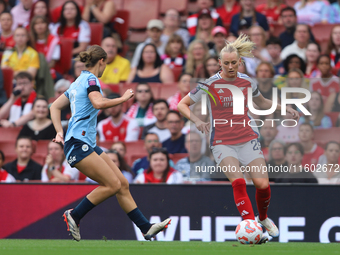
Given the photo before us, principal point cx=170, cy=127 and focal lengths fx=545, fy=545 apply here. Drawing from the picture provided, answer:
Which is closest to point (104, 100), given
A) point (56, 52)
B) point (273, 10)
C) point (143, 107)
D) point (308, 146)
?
point (308, 146)

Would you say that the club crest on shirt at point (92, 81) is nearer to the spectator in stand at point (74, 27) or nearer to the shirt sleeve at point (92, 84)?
the shirt sleeve at point (92, 84)

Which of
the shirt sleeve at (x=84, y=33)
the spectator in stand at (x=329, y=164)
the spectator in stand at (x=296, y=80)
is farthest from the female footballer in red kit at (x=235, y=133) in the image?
the shirt sleeve at (x=84, y=33)

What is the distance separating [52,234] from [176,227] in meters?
1.61

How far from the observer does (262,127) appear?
7.84 m

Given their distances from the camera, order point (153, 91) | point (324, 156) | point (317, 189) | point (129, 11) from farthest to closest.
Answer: point (129, 11)
point (153, 91)
point (324, 156)
point (317, 189)

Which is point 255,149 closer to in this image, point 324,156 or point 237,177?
point 237,177

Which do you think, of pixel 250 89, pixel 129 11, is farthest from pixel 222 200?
pixel 129 11

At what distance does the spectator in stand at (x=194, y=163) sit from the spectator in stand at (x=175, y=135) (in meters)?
0.32

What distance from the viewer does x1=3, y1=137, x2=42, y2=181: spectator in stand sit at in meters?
8.05

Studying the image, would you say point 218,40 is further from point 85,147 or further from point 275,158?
point 85,147

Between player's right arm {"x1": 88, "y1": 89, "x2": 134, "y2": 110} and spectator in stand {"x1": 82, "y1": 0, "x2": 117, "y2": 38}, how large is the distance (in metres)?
6.35

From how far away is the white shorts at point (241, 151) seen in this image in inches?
221

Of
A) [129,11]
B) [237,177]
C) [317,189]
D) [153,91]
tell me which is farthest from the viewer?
[129,11]

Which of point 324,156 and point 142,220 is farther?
point 324,156
